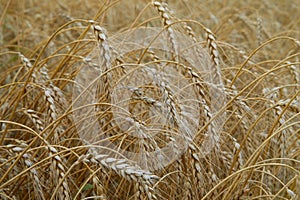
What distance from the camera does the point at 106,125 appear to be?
1.94 m

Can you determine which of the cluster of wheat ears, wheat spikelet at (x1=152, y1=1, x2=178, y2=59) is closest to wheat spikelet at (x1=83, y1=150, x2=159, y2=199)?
A: the cluster of wheat ears

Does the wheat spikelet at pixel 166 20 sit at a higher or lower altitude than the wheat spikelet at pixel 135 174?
higher

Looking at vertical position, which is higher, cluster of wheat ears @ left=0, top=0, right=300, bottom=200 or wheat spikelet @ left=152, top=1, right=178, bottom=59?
wheat spikelet @ left=152, top=1, right=178, bottom=59

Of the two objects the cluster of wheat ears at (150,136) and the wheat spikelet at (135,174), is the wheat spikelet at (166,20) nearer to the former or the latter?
the cluster of wheat ears at (150,136)

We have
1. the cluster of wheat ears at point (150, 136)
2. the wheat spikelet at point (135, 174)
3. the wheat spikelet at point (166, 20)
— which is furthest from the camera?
the wheat spikelet at point (166, 20)

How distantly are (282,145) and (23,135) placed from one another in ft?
3.60

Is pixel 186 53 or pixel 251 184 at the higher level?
pixel 186 53

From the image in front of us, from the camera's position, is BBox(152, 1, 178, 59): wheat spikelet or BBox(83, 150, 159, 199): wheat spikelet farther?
BBox(152, 1, 178, 59): wheat spikelet

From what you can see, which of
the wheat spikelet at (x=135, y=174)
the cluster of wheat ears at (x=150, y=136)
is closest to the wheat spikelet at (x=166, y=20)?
the cluster of wheat ears at (x=150, y=136)

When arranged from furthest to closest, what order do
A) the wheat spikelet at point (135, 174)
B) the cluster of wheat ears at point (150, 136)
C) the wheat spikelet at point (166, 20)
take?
1. the wheat spikelet at point (166, 20)
2. the cluster of wheat ears at point (150, 136)
3. the wheat spikelet at point (135, 174)

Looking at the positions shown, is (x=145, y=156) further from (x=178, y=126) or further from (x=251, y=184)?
(x=251, y=184)

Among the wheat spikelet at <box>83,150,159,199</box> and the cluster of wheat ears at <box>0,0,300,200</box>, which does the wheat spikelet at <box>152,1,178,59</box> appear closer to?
the cluster of wheat ears at <box>0,0,300,200</box>

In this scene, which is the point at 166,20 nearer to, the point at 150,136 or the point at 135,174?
the point at 150,136


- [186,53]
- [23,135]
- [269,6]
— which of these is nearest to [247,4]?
[269,6]
